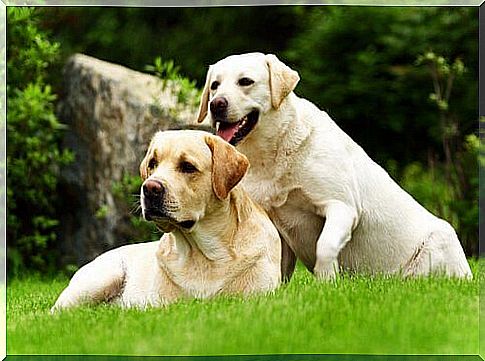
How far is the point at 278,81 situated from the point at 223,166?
2.08 ft

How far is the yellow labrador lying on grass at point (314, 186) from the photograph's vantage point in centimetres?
464

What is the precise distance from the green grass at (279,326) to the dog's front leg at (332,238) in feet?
0.89

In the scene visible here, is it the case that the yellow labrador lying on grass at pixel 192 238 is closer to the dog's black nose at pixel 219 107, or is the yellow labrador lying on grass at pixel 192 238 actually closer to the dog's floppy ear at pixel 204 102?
the dog's black nose at pixel 219 107

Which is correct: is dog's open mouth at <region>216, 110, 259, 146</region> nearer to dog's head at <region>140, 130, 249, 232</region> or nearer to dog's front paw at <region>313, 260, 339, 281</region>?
dog's head at <region>140, 130, 249, 232</region>

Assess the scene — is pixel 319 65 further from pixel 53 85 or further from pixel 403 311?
pixel 403 311

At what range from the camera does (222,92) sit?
454cm

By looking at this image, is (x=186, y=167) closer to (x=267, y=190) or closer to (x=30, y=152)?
(x=267, y=190)

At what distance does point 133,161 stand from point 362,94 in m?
1.89

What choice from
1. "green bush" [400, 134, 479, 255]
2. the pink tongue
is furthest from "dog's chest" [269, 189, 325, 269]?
"green bush" [400, 134, 479, 255]

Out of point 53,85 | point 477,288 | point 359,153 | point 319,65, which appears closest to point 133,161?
point 53,85

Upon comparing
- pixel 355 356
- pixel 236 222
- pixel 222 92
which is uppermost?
pixel 222 92

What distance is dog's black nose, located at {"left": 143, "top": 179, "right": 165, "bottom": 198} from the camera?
4.04 m

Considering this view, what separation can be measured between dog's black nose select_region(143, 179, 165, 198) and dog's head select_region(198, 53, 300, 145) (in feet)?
1.97

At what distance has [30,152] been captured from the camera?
25.2 ft
